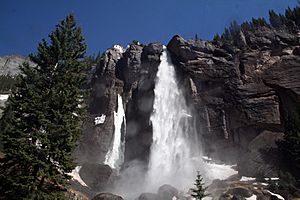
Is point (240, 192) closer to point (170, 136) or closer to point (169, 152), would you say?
point (169, 152)

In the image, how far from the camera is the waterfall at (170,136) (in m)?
53.1

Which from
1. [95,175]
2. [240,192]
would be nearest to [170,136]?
[95,175]

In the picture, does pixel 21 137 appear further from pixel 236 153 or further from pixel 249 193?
pixel 236 153

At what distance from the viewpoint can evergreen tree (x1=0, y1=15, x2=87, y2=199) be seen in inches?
784

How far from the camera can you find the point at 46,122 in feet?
70.1

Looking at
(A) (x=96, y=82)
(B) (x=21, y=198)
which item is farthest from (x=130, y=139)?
(B) (x=21, y=198)

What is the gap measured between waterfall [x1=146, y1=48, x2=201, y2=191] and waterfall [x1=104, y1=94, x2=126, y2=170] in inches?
305

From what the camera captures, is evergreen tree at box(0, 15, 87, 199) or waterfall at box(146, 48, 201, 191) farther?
waterfall at box(146, 48, 201, 191)

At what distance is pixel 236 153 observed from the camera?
2201 inches

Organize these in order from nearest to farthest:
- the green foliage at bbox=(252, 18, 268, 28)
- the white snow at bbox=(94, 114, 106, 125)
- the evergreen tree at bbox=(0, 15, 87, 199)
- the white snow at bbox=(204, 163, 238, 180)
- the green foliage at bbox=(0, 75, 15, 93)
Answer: the evergreen tree at bbox=(0, 15, 87, 199)
the white snow at bbox=(204, 163, 238, 180)
the white snow at bbox=(94, 114, 106, 125)
the green foliage at bbox=(252, 18, 268, 28)
the green foliage at bbox=(0, 75, 15, 93)

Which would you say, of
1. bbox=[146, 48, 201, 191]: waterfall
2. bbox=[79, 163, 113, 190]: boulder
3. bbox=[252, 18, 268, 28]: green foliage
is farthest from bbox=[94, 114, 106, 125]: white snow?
bbox=[252, 18, 268, 28]: green foliage

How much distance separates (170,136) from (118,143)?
1091cm

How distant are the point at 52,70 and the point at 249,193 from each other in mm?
25336

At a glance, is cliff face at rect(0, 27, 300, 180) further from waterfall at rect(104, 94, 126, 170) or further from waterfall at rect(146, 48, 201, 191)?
waterfall at rect(146, 48, 201, 191)
